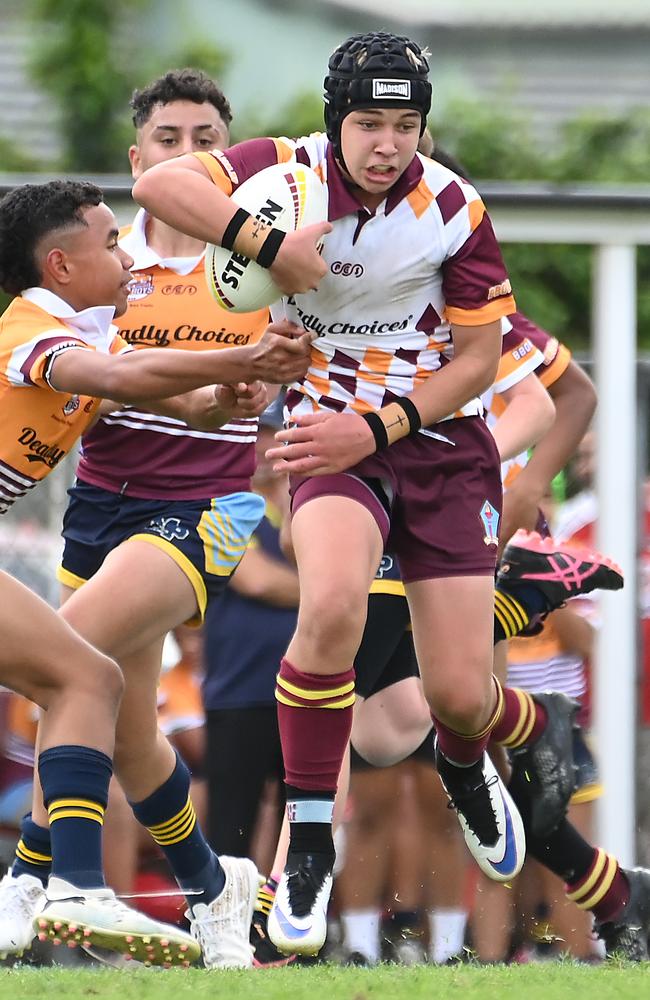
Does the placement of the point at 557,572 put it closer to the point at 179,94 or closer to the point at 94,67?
the point at 179,94

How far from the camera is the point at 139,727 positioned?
5.48 meters

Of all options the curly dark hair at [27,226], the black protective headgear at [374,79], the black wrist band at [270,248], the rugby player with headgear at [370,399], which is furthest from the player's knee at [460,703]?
the curly dark hair at [27,226]

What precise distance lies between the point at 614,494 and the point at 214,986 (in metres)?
3.18

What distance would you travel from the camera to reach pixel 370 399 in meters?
5.07

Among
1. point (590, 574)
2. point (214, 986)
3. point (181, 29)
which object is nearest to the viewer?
point (214, 986)

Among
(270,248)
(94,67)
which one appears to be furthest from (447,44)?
(270,248)

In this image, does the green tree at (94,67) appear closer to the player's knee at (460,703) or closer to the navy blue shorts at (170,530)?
the navy blue shorts at (170,530)

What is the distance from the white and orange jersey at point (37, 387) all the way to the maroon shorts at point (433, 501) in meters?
0.66

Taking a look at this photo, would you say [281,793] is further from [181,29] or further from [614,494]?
[181,29]

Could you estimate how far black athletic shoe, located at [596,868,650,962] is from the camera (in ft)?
19.4

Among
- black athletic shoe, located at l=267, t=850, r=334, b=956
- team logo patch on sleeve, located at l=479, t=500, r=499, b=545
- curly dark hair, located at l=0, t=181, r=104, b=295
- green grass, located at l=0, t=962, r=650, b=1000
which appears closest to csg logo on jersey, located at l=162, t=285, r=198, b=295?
curly dark hair, located at l=0, t=181, r=104, b=295

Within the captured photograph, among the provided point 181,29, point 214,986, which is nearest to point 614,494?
point 214,986

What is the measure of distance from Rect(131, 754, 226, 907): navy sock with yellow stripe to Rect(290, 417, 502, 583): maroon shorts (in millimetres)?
1025

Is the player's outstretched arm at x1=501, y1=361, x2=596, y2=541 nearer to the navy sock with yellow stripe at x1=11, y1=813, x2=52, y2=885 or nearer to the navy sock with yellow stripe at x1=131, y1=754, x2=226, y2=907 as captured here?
the navy sock with yellow stripe at x1=131, y1=754, x2=226, y2=907
